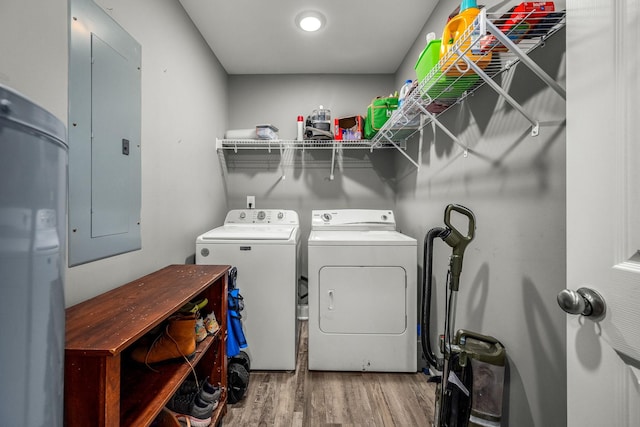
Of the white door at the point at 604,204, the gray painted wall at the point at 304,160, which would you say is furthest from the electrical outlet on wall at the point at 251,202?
the white door at the point at 604,204

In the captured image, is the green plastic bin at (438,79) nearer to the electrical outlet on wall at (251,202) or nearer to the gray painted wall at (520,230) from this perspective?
the gray painted wall at (520,230)

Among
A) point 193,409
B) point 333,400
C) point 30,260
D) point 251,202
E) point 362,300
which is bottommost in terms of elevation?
point 333,400

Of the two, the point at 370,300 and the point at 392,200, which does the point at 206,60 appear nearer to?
the point at 392,200

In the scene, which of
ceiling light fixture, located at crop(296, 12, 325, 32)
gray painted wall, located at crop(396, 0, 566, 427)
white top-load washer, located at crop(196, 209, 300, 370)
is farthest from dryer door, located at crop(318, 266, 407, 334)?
ceiling light fixture, located at crop(296, 12, 325, 32)

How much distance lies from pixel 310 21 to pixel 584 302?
Result: 2.22 metres

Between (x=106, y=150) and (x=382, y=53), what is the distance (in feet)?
7.38

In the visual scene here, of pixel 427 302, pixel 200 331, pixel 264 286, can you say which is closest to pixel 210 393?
pixel 200 331

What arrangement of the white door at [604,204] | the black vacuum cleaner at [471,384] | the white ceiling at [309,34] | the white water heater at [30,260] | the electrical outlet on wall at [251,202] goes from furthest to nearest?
1. the electrical outlet on wall at [251,202]
2. the white ceiling at [309,34]
3. the black vacuum cleaner at [471,384]
4. the white door at [604,204]
5. the white water heater at [30,260]

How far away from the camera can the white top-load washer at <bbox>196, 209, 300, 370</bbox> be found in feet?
6.23

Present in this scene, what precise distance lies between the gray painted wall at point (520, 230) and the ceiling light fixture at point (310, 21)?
0.88m

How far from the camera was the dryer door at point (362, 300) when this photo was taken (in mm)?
1910

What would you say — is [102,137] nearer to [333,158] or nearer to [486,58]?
[486,58]

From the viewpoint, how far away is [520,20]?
85 centimetres

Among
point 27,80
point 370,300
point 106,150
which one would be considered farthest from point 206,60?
point 370,300
